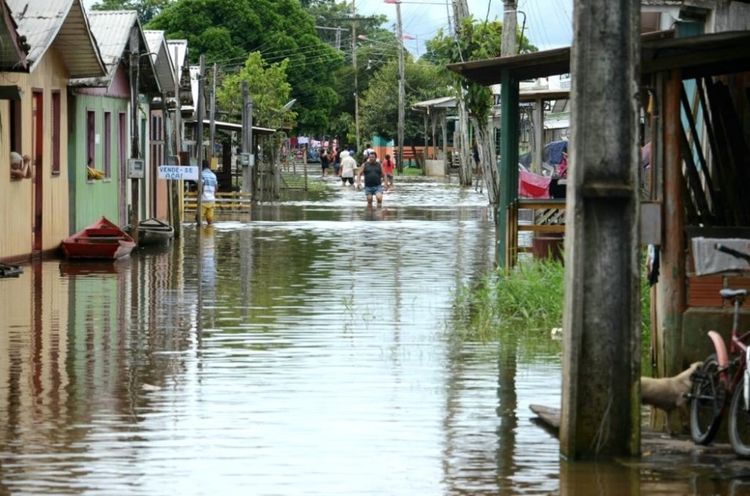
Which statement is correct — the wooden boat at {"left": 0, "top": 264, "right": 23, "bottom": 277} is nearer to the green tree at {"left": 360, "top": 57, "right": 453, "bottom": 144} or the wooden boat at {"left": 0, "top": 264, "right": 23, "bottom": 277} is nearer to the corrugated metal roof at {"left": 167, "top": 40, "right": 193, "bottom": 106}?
the corrugated metal roof at {"left": 167, "top": 40, "right": 193, "bottom": 106}

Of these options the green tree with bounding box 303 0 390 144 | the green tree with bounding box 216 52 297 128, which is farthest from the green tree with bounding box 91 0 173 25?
the green tree with bounding box 216 52 297 128

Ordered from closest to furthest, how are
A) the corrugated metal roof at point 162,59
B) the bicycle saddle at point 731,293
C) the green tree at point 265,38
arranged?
the bicycle saddle at point 731,293 → the corrugated metal roof at point 162,59 → the green tree at point 265,38

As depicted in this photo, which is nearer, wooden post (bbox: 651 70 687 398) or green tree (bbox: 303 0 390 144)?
wooden post (bbox: 651 70 687 398)

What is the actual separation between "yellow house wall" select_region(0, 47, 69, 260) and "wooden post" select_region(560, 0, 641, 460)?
14.8 m

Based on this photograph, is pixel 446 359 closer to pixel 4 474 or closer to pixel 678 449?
pixel 678 449

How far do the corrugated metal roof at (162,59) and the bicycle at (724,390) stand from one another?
23378 millimetres

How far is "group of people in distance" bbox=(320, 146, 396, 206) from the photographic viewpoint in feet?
141

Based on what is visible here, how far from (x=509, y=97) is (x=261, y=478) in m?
9.67

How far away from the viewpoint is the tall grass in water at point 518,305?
584 inches

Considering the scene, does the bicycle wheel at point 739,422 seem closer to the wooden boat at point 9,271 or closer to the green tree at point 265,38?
the wooden boat at point 9,271

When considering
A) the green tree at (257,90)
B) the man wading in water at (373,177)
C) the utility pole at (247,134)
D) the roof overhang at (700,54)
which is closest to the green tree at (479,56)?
the man wading in water at (373,177)

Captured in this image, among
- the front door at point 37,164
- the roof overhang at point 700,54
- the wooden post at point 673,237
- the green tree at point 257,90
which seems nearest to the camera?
the roof overhang at point 700,54

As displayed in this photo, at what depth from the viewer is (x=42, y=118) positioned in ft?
82.1

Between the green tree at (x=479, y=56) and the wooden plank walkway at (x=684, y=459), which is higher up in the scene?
the green tree at (x=479, y=56)
